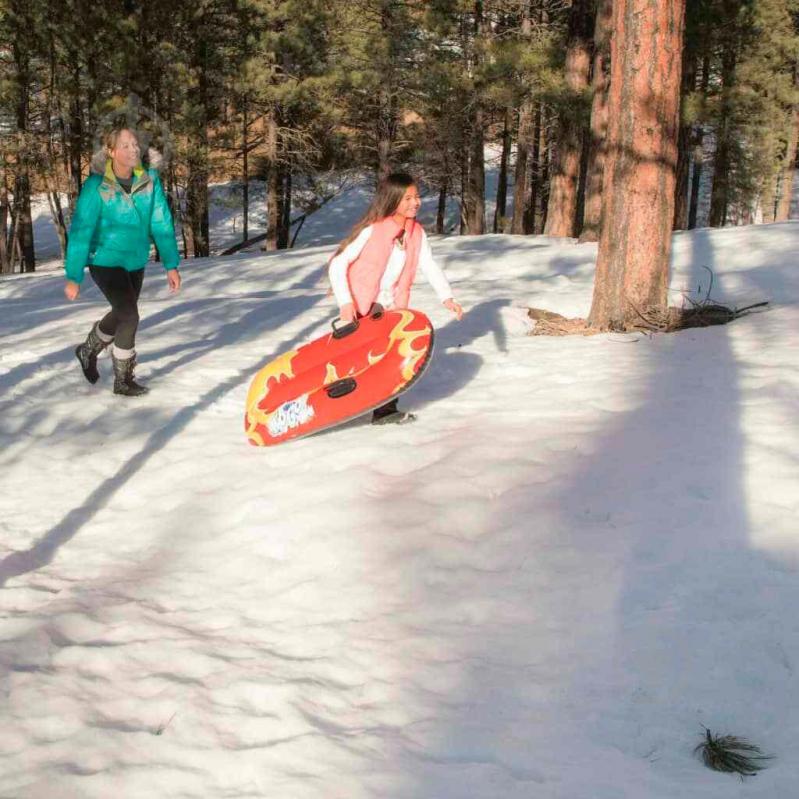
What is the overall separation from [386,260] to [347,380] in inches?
38.6

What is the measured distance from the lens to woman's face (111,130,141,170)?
235 inches

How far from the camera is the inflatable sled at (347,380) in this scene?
5.48 metres

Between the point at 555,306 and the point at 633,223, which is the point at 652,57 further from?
the point at 555,306

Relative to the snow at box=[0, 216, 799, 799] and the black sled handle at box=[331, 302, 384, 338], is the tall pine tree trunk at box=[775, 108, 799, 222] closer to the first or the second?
the snow at box=[0, 216, 799, 799]

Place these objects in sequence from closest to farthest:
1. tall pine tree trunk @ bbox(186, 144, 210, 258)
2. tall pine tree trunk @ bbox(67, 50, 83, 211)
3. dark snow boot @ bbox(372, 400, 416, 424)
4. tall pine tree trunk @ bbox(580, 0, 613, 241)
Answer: dark snow boot @ bbox(372, 400, 416, 424), tall pine tree trunk @ bbox(580, 0, 613, 241), tall pine tree trunk @ bbox(67, 50, 83, 211), tall pine tree trunk @ bbox(186, 144, 210, 258)

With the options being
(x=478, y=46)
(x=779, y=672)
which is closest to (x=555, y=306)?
(x=779, y=672)

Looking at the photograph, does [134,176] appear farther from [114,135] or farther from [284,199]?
[284,199]

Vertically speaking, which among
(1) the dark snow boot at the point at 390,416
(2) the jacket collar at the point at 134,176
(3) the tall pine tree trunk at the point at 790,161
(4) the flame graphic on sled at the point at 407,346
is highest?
(3) the tall pine tree trunk at the point at 790,161

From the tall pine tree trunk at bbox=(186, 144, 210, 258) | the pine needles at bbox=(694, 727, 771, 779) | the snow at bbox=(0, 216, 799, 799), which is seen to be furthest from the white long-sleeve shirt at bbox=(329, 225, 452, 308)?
the tall pine tree trunk at bbox=(186, 144, 210, 258)

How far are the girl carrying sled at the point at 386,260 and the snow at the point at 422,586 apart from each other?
0.84m

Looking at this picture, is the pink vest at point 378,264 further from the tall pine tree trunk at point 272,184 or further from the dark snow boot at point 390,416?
the tall pine tree trunk at point 272,184

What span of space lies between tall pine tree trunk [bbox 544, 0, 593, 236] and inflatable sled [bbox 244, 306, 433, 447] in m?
10.2

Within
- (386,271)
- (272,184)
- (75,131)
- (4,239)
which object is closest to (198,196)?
(272,184)

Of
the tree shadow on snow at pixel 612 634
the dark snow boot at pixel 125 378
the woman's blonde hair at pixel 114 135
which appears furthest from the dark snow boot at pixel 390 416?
the woman's blonde hair at pixel 114 135
